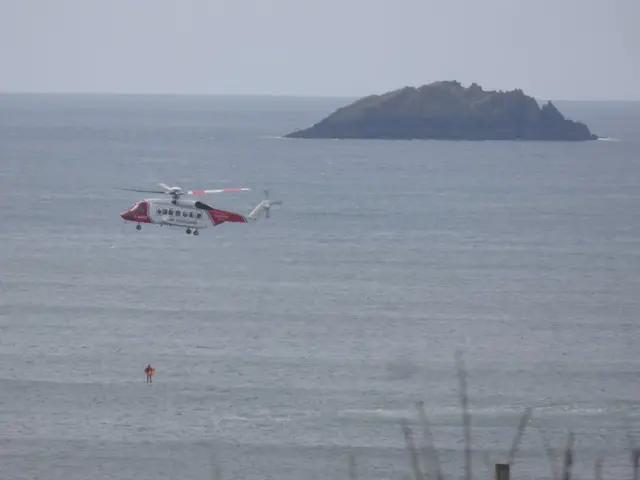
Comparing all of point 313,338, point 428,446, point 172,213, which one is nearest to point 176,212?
point 172,213

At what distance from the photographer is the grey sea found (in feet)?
155

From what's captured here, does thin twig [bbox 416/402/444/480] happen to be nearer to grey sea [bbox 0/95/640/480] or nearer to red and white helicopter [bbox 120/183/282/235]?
grey sea [bbox 0/95/640/480]

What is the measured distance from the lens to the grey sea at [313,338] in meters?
47.1

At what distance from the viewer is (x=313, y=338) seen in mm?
64062

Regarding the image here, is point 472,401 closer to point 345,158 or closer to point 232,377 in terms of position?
point 232,377

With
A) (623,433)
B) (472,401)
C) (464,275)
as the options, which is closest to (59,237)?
(464,275)

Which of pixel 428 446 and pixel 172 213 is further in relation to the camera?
pixel 172 213

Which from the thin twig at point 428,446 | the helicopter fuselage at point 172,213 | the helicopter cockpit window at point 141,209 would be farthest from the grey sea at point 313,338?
the helicopter cockpit window at point 141,209

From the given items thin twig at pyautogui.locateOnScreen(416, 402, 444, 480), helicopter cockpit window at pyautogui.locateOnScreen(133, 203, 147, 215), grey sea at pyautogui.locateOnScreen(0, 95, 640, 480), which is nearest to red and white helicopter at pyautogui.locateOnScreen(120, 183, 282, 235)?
helicopter cockpit window at pyautogui.locateOnScreen(133, 203, 147, 215)

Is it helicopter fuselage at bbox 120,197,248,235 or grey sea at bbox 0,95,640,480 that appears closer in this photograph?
grey sea at bbox 0,95,640,480

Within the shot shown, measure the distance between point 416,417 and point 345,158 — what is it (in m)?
146

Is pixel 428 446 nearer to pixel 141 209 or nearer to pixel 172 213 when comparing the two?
pixel 172 213

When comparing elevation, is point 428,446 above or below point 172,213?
below

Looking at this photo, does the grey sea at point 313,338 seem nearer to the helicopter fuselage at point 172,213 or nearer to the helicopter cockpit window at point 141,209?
the helicopter fuselage at point 172,213
